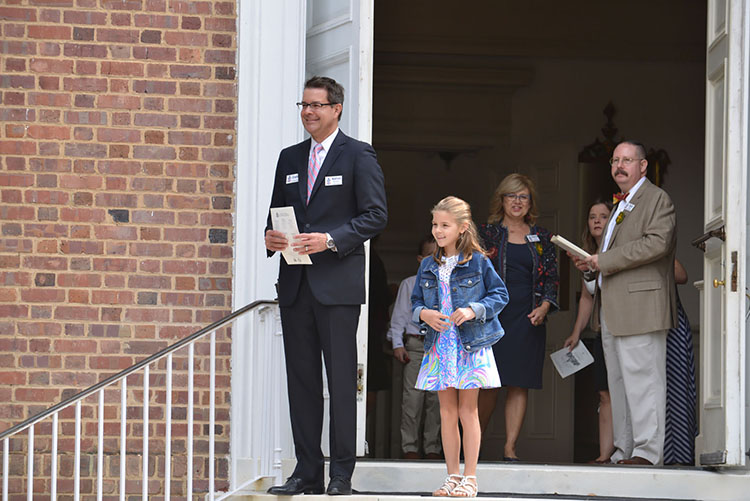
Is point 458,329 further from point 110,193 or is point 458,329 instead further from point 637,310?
point 110,193

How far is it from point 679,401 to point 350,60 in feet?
7.54

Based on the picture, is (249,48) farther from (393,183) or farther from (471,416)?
(393,183)

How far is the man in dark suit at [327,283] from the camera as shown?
5102mm

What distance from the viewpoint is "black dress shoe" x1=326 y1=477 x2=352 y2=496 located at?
5.05 m

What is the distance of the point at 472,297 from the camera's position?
5.21 m

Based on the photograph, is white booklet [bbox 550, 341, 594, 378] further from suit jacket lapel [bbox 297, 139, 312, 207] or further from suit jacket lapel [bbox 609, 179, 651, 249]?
suit jacket lapel [bbox 297, 139, 312, 207]

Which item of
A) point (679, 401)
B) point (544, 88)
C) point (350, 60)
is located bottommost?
point (679, 401)

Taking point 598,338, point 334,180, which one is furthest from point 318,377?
A: point 598,338

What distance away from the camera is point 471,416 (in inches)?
204

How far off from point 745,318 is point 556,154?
13.3 ft

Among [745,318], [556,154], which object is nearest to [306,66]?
[745,318]

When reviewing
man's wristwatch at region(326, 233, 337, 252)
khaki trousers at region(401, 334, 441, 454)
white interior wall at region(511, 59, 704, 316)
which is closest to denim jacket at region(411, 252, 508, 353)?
man's wristwatch at region(326, 233, 337, 252)

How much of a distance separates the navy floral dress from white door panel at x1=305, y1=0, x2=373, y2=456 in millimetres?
960

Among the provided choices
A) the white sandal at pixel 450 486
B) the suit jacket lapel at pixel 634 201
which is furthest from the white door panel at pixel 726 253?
the white sandal at pixel 450 486
